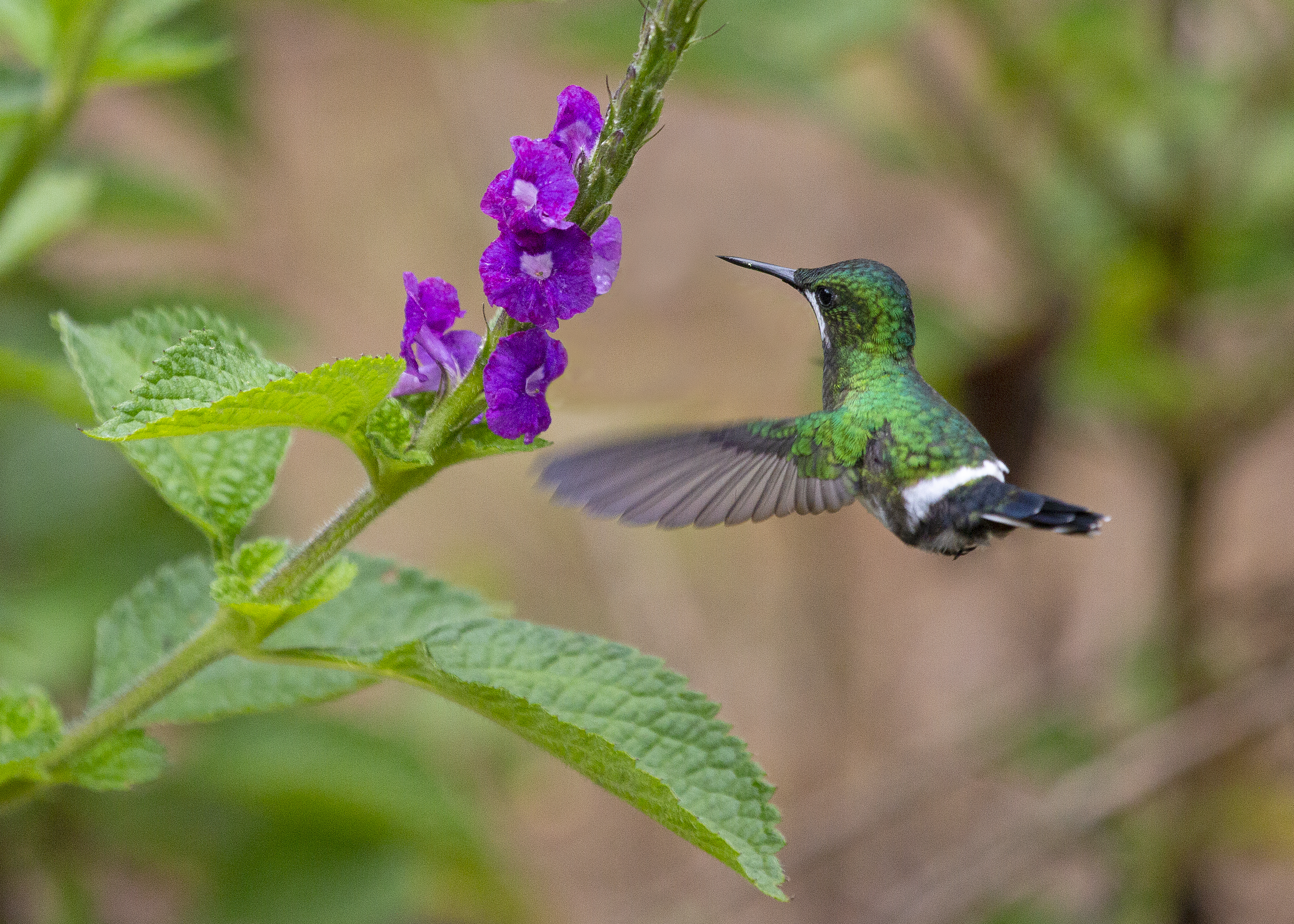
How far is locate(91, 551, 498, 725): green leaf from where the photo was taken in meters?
1.26

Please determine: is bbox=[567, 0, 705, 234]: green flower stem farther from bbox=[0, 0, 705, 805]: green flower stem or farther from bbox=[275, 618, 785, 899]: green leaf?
bbox=[275, 618, 785, 899]: green leaf

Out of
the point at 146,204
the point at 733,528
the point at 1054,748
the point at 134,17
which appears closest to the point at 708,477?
the point at 134,17

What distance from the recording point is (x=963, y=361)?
2777 mm

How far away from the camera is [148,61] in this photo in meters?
1.67

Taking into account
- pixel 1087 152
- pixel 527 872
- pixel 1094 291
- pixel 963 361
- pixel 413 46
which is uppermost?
pixel 413 46

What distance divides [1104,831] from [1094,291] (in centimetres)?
126

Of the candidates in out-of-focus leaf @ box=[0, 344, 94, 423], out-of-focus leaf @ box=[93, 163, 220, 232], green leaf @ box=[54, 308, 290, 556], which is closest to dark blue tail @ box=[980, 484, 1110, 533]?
green leaf @ box=[54, 308, 290, 556]

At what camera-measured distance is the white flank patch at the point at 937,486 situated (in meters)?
1.52

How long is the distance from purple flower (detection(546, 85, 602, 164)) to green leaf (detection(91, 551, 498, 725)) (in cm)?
46

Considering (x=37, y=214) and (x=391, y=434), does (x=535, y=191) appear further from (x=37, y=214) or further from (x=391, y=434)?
(x=37, y=214)

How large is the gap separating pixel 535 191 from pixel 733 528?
4.00m

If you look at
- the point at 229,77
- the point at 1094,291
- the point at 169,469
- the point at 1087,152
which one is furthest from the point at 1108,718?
the point at 169,469

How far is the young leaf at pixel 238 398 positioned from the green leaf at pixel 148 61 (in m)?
0.82

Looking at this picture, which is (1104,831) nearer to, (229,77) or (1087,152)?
(1087,152)
